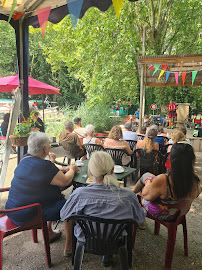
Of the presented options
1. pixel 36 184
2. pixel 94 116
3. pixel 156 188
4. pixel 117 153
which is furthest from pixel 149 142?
pixel 94 116

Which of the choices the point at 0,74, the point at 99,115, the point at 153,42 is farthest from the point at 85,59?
the point at 0,74

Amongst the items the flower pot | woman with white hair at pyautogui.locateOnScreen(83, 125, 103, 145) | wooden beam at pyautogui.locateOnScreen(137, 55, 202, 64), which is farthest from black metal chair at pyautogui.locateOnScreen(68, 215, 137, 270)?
wooden beam at pyautogui.locateOnScreen(137, 55, 202, 64)

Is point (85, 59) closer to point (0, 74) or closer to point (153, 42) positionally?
point (153, 42)

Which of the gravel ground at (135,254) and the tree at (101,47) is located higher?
the tree at (101,47)

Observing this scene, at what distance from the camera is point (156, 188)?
2.03 metres

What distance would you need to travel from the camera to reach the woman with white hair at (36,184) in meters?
2.01

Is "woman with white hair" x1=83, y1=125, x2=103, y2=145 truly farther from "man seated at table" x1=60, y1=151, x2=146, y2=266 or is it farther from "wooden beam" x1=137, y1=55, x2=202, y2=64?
"wooden beam" x1=137, y1=55, x2=202, y2=64

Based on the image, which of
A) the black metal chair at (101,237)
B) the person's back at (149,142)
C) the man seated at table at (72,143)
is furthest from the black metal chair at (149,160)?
the black metal chair at (101,237)

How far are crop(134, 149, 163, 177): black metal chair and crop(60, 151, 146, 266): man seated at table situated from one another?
2246 mm

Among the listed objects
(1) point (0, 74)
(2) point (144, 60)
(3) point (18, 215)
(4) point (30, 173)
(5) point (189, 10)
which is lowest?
(3) point (18, 215)

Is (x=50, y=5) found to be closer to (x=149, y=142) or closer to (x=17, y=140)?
(x=17, y=140)

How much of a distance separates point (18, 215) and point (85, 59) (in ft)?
29.3

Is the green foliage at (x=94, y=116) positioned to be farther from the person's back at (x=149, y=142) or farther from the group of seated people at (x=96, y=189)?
the group of seated people at (x=96, y=189)

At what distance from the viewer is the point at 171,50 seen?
18.2 m
